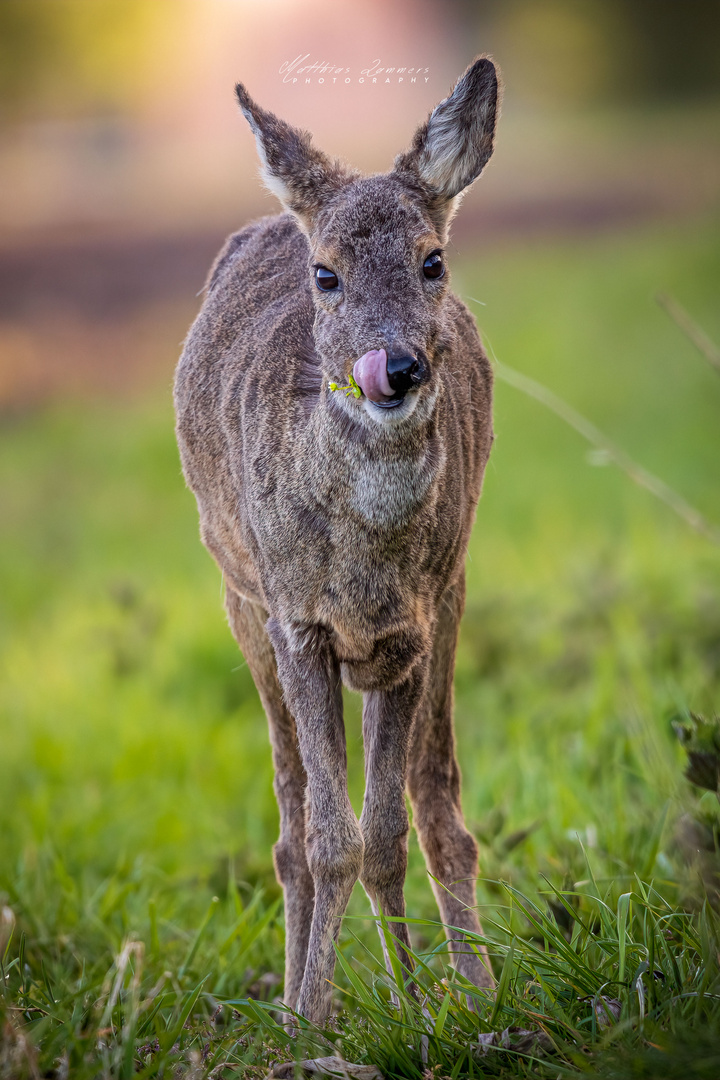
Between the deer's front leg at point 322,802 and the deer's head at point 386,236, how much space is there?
0.76 m

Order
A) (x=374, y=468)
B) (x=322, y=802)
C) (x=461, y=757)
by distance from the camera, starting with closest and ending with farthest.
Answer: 1. (x=374, y=468)
2. (x=322, y=802)
3. (x=461, y=757)

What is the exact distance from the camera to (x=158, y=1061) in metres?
3.08

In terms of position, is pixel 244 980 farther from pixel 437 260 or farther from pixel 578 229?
pixel 578 229

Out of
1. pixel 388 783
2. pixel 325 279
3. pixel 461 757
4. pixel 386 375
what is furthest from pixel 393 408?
pixel 461 757

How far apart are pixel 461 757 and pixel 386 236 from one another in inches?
176

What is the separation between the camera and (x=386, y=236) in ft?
11.3

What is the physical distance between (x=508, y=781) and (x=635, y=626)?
→ 1958mm

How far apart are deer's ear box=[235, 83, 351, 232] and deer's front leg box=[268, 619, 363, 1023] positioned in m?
1.36

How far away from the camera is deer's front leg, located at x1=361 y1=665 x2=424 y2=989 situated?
3.58 meters

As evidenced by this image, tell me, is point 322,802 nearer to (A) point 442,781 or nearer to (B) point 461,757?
(A) point 442,781

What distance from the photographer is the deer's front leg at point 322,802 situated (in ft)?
11.5

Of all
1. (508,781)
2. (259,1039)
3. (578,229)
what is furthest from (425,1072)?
(578,229)

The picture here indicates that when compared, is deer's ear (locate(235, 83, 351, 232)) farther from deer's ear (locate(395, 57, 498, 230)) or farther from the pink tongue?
the pink tongue

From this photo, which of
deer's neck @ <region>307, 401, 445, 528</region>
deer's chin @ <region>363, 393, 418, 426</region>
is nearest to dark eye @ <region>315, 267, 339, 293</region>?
deer's neck @ <region>307, 401, 445, 528</region>
